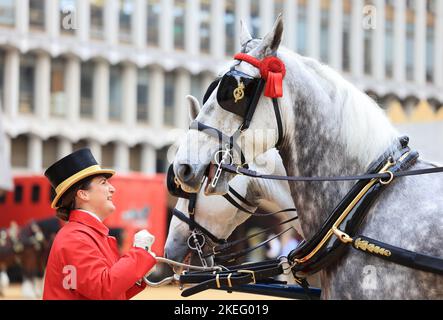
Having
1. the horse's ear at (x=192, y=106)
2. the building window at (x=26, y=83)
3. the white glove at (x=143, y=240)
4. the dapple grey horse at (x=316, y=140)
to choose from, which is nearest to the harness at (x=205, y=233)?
the horse's ear at (x=192, y=106)

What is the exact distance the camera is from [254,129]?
4.62 meters

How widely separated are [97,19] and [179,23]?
15.5 feet

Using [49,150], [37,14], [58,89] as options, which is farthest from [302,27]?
[49,150]

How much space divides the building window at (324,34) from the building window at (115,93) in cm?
1203

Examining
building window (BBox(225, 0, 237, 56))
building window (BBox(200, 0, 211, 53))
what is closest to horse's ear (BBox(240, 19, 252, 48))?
building window (BBox(200, 0, 211, 53))

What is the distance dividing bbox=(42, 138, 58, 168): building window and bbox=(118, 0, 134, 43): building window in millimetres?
6138

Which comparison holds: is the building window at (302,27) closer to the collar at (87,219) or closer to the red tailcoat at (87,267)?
the collar at (87,219)

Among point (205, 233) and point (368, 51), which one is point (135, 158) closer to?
point (368, 51)

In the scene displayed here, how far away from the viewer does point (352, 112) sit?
4.61 m

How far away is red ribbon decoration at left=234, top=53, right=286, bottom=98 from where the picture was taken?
453 centimetres

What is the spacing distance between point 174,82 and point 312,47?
823 cm

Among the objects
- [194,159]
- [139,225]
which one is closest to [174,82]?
[139,225]

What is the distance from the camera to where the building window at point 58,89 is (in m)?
38.9
